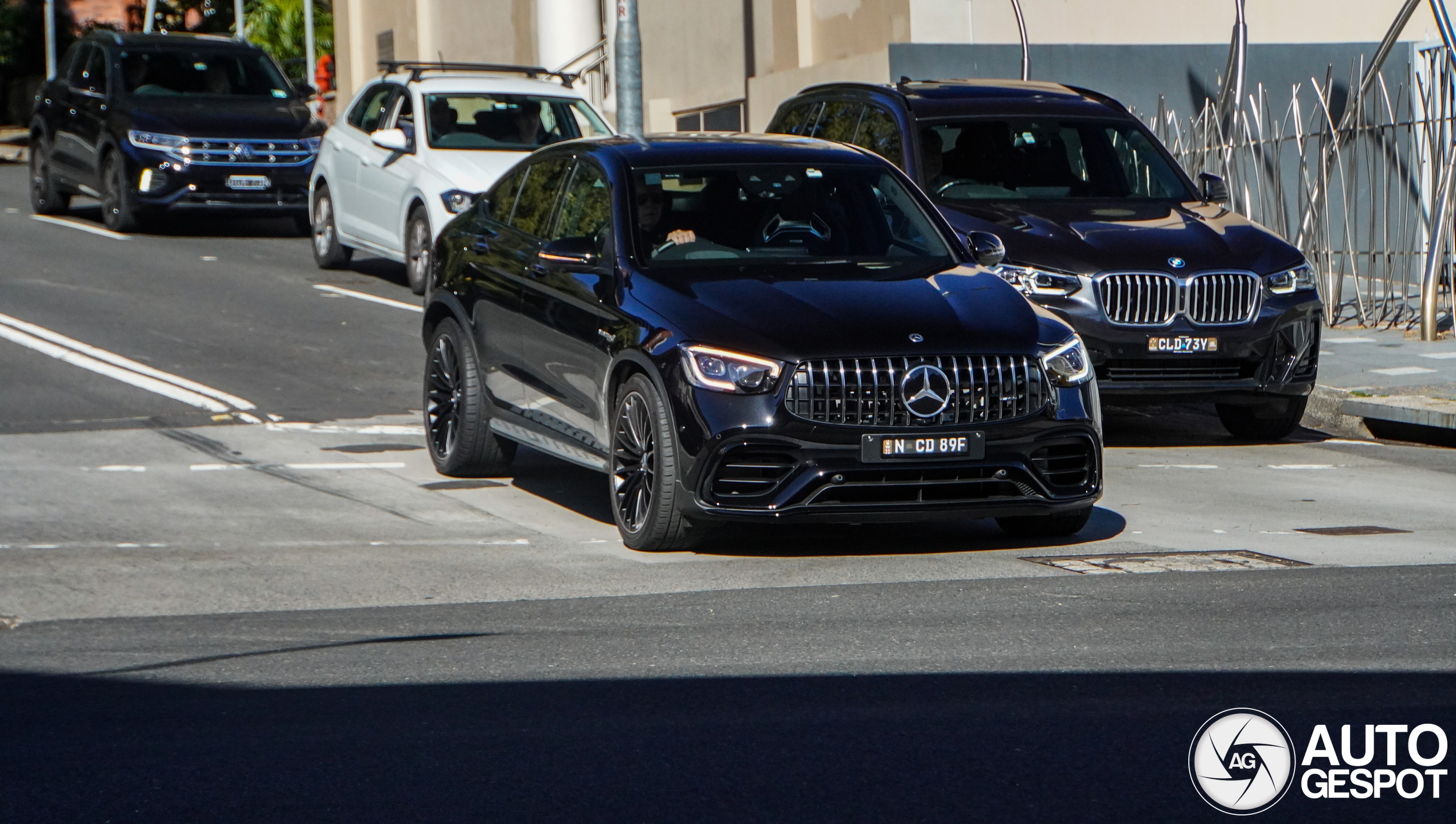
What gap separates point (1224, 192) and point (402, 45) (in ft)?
87.4

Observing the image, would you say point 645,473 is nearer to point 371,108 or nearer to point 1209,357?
point 1209,357

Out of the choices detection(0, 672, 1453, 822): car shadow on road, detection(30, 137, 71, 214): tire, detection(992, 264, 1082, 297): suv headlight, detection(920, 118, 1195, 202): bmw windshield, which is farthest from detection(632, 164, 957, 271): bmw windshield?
detection(30, 137, 71, 214): tire

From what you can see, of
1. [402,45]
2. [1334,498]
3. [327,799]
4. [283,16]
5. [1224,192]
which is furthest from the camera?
[283,16]

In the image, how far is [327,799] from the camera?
4.62 m

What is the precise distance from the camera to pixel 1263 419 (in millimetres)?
11680

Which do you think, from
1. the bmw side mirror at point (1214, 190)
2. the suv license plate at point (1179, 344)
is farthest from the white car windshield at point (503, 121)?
the suv license plate at point (1179, 344)

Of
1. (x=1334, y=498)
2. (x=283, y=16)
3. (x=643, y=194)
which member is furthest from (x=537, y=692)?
(x=283, y=16)

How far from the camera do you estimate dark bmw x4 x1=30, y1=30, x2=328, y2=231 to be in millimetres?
20500

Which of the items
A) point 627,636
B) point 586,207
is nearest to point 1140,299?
point 586,207

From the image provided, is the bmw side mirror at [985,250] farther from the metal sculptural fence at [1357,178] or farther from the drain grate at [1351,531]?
the metal sculptural fence at [1357,178]

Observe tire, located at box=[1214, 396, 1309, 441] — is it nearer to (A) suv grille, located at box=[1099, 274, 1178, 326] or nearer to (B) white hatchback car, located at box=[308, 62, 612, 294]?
(A) suv grille, located at box=[1099, 274, 1178, 326]

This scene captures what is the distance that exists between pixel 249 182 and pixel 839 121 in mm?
9123

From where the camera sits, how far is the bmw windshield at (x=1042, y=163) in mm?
12281

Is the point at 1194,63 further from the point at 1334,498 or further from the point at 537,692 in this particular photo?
the point at 537,692
